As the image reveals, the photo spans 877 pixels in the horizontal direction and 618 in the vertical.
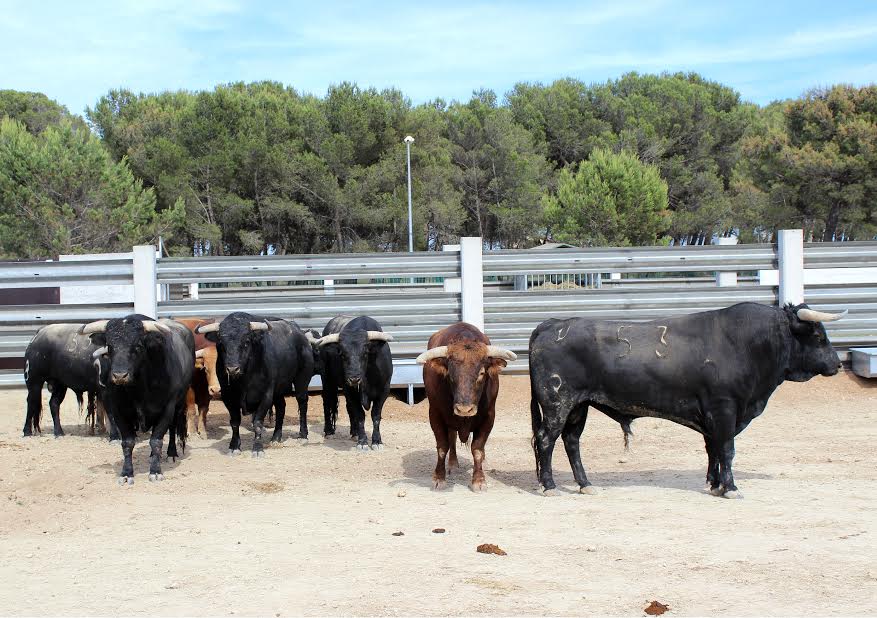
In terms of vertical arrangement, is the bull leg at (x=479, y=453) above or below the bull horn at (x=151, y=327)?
below

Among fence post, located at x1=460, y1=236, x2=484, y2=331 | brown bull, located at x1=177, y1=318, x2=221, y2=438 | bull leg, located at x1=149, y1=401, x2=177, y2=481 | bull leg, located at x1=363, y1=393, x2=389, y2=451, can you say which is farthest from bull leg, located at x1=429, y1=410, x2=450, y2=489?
fence post, located at x1=460, y1=236, x2=484, y2=331

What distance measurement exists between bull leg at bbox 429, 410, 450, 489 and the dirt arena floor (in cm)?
18

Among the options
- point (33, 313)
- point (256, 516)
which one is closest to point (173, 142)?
point (33, 313)

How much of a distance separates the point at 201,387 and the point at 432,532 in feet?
20.2

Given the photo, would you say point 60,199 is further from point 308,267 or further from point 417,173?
point 308,267

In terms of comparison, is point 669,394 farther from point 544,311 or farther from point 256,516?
point 544,311

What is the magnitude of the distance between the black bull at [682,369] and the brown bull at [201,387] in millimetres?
4733

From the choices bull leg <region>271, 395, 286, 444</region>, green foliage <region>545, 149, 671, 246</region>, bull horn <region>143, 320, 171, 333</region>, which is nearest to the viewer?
bull horn <region>143, 320, 171, 333</region>

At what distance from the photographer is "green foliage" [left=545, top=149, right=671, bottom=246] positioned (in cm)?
4531

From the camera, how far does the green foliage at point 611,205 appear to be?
45312 millimetres

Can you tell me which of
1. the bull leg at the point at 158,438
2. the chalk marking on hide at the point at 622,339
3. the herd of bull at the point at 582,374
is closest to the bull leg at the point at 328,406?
the herd of bull at the point at 582,374

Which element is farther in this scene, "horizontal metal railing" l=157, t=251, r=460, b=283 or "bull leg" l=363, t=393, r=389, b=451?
"horizontal metal railing" l=157, t=251, r=460, b=283

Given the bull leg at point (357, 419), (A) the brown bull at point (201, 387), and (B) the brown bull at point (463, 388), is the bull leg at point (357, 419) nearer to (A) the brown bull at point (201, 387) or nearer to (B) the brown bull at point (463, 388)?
(A) the brown bull at point (201, 387)

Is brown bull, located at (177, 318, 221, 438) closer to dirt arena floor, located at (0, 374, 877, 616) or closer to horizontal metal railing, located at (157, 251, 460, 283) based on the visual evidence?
dirt arena floor, located at (0, 374, 877, 616)
